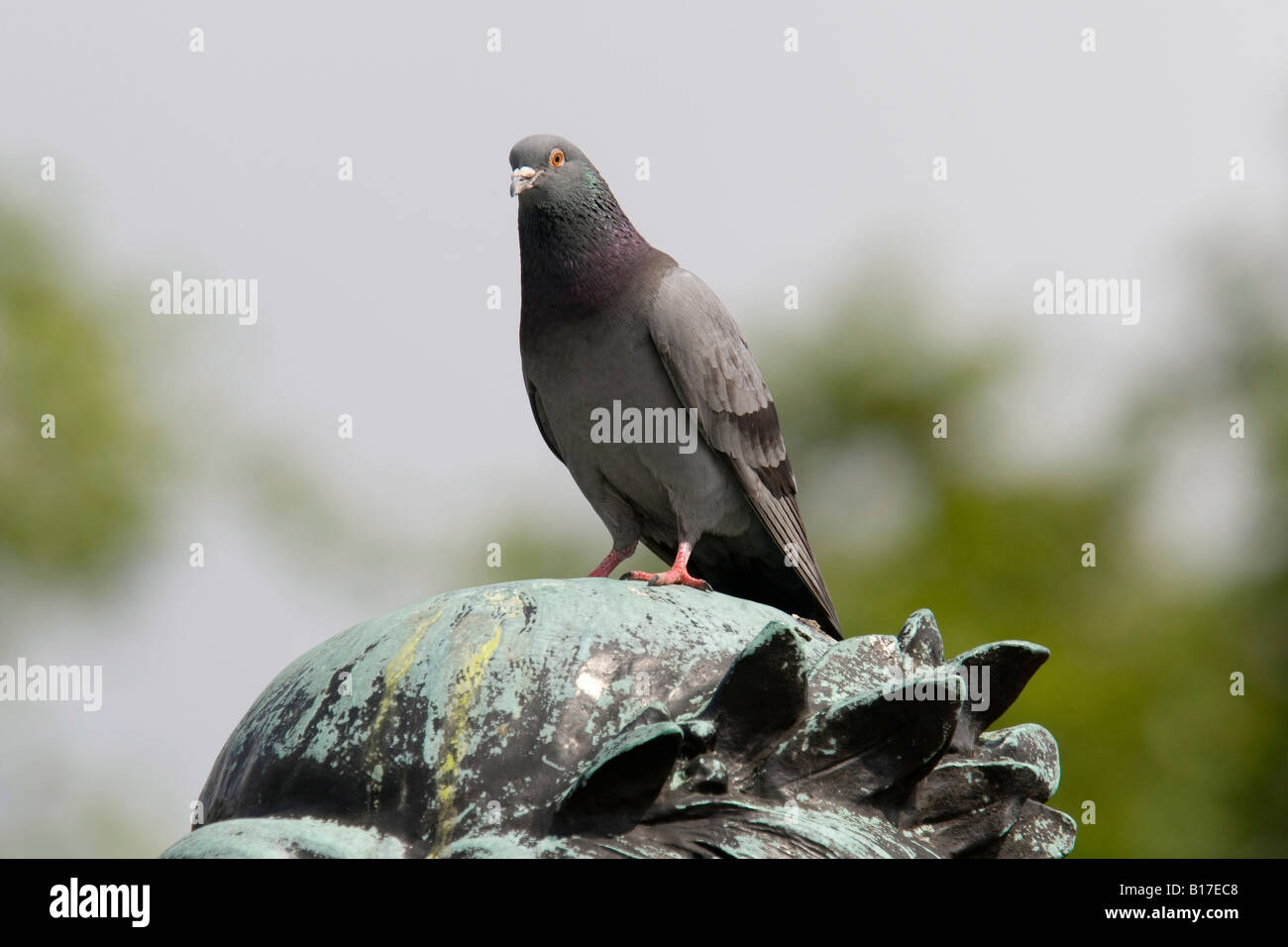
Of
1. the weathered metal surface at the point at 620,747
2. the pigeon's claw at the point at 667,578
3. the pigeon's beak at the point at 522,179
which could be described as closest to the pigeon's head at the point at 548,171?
the pigeon's beak at the point at 522,179

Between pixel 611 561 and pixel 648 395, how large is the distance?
740 mm

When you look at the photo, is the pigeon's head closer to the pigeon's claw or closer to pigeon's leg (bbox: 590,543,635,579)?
pigeon's leg (bbox: 590,543,635,579)

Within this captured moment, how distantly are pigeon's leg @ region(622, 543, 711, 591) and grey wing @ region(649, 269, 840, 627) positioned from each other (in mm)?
384

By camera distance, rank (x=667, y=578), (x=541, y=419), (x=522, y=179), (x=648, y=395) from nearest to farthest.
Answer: (x=667, y=578) < (x=648, y=395) < (x=522, y=179) < (x=541, y=419)

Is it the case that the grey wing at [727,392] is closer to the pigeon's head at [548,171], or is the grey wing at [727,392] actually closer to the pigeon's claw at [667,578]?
the pigeon's head at [548,171]

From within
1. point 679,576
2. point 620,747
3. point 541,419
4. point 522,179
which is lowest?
point 620,747

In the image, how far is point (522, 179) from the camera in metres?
5.67

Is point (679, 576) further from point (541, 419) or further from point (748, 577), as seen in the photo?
point (541, 419)

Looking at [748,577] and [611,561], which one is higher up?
[611,561]

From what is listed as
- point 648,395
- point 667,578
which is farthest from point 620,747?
point 648,395

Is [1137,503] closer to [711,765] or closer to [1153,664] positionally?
[1153,664]

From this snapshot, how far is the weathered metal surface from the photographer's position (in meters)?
2.36

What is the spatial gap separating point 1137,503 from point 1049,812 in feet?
41.5

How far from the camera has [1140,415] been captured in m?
15.1
